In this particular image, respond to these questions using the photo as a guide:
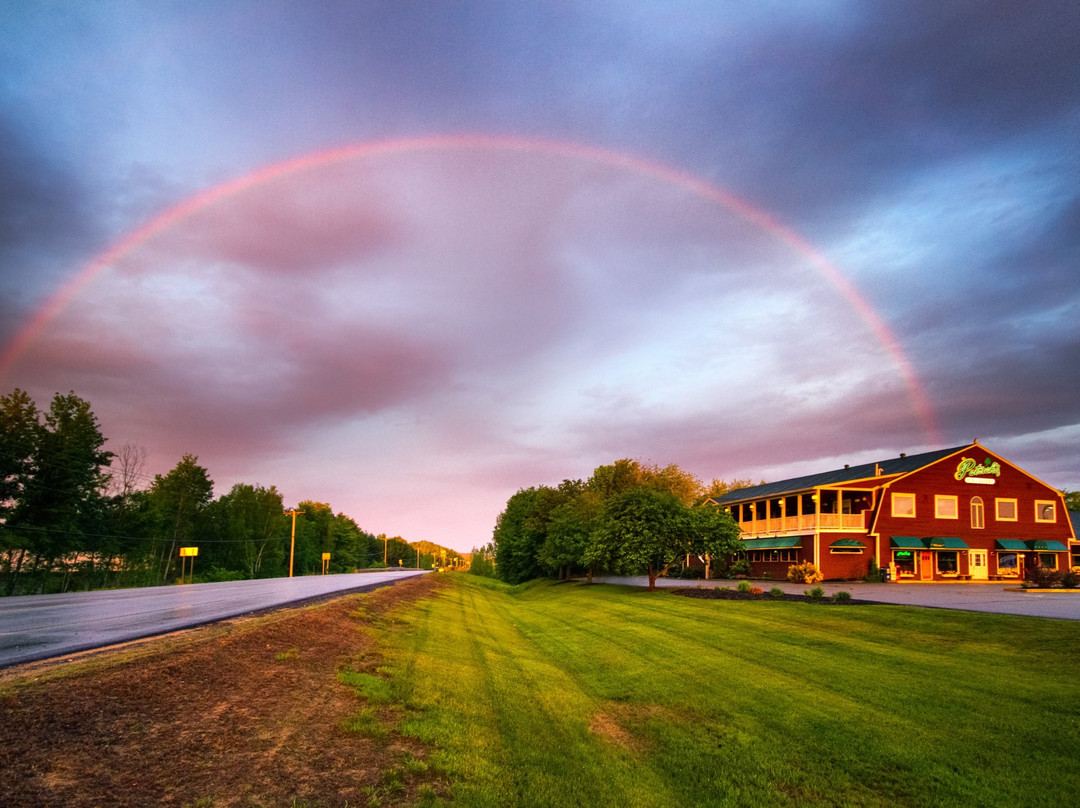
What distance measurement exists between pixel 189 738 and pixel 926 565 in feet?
175

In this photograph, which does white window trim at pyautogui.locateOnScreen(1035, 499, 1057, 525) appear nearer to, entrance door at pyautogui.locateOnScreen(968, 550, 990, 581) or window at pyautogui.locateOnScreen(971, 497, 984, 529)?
window at pyautogui.locateOnScreen(971, 497, 984, 529)

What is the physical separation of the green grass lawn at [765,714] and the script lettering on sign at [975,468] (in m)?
37.8

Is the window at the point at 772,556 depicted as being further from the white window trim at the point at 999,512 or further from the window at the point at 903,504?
the white window trim at the point at 999,512

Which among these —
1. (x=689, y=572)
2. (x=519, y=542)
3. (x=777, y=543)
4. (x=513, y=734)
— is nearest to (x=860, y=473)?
(x=777, y=543)

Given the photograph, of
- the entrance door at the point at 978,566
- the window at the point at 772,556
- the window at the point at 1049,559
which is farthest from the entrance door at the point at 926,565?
the window at the point at 1049,559

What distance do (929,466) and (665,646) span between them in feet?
134

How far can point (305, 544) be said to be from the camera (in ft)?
405

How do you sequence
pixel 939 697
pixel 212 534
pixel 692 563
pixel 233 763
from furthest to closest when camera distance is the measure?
1. pixel 212 534
2. pixel 692 563
3. pixel 939 697
4. pixel 233 763

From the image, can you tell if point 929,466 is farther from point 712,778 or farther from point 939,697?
point 712,778

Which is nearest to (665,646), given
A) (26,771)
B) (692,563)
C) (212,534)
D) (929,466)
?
(26,771)

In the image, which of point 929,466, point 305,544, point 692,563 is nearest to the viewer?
point 929,466

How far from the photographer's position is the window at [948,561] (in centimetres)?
4803

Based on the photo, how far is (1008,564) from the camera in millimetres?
49375

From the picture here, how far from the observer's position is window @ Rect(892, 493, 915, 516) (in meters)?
47.5
